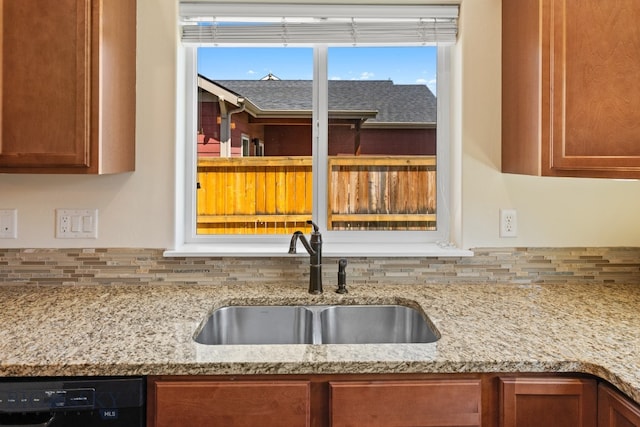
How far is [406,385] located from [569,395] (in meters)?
0.40

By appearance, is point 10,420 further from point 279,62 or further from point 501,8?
point 501,8

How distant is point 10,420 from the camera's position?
1.19m

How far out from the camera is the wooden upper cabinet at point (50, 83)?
158 cm

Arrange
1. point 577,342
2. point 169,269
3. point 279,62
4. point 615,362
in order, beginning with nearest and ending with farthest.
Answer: point 615,362 → point 577,342 → point 169,269 → point 279,62

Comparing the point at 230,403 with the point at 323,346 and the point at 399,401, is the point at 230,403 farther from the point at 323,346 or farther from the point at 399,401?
the point at 399,401

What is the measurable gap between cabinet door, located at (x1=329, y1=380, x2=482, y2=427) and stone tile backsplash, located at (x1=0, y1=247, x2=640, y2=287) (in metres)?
0.76

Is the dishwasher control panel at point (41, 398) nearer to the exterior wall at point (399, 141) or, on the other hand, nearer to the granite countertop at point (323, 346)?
the granite countertop at point (323, 346)

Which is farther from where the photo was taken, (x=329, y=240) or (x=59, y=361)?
(x=329, y=240)

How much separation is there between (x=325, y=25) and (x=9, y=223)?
4.78 feet

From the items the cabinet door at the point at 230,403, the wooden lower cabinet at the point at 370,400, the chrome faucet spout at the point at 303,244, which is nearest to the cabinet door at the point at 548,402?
the wooden lower cabinet at the point at 370,400

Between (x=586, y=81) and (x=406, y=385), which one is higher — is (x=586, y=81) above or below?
above

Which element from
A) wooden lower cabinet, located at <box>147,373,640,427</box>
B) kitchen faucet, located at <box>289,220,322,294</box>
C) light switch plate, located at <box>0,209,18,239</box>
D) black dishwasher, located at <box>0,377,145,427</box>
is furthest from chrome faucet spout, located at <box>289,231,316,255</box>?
light switch plate, located at <box>0,209,18,239</box>

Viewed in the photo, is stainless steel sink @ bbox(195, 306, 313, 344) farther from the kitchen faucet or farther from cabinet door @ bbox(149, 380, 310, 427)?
cabinet door @ bbox(149, 380, 310, 427)

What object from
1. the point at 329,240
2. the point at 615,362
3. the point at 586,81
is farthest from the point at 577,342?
the point at 329,240
